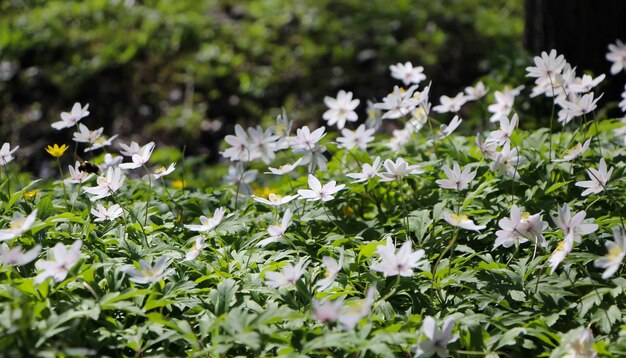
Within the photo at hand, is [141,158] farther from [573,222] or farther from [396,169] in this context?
[573,222]

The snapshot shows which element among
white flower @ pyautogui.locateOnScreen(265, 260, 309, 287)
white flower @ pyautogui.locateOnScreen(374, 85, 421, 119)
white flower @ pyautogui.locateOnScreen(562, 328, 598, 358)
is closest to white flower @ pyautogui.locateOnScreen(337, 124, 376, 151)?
white flower @ pyautogui.locateOnScreen(374, 85, 421, 119)

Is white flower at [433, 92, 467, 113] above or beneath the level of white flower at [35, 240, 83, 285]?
beneath

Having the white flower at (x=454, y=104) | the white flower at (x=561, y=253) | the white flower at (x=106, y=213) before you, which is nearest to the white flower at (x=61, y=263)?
the white flower at (x=106, y=213)

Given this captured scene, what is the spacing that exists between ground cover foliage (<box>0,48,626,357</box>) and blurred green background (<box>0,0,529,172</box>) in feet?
9.17

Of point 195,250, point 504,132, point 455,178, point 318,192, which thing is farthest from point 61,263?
A: point 504,132

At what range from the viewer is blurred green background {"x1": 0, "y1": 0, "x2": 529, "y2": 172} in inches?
217

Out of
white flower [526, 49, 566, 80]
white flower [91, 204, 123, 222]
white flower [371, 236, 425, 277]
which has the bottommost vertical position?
white flower [91, 204, 123, 222]

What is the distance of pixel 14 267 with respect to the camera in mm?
1984

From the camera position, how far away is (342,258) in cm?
181

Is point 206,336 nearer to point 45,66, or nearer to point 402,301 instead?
point 402,301

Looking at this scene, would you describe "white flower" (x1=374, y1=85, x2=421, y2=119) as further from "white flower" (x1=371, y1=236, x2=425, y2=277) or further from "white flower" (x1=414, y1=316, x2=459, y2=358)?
"white flower" (x1=414, y1=316, x2=459, y2=358)

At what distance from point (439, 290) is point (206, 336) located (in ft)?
2.20

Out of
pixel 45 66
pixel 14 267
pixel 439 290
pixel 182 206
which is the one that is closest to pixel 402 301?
pixel 439 290

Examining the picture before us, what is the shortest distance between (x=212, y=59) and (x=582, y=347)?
4676mm
